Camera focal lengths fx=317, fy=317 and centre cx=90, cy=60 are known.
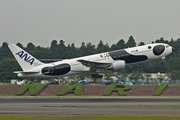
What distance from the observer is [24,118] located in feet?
138

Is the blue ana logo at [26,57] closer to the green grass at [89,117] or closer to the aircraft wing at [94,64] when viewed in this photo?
the aircraft wing at [94,64]

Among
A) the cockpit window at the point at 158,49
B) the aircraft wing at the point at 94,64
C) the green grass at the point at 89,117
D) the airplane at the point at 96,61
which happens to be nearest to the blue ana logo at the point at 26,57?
the airplane at the point at 96,61

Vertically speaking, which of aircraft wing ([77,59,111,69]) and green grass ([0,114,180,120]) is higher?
aircraft wing ([77,59,111,69])

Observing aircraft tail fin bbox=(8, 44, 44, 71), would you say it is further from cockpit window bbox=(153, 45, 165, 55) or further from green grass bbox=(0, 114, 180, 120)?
green grass bbox=(0, 114, 180, 120)

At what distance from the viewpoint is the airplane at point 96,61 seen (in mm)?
72188

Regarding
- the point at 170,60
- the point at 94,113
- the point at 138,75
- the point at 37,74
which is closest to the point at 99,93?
the point at 37,74

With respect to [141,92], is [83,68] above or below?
above

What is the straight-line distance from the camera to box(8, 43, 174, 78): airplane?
7219 cm

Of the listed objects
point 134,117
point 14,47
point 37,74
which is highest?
point 14,47

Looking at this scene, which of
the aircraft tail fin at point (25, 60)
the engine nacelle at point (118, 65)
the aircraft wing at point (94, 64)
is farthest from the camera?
the aircraft tail fin at point (25, 60)

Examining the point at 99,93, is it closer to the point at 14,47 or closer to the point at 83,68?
the point at 83,68

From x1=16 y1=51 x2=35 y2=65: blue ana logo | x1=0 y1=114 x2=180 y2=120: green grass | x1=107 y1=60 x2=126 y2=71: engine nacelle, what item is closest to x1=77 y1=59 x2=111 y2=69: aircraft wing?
x1=107 y1=60 x2=126 y2=71: engine nacelle

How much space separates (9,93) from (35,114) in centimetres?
3495

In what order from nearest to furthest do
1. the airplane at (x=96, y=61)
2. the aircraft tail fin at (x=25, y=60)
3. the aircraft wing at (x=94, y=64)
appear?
the airplane at (x=96, y=61) < the aircraft wing at (x=94, y=64) < the aircraft tail fin at (x=25, y=60)
